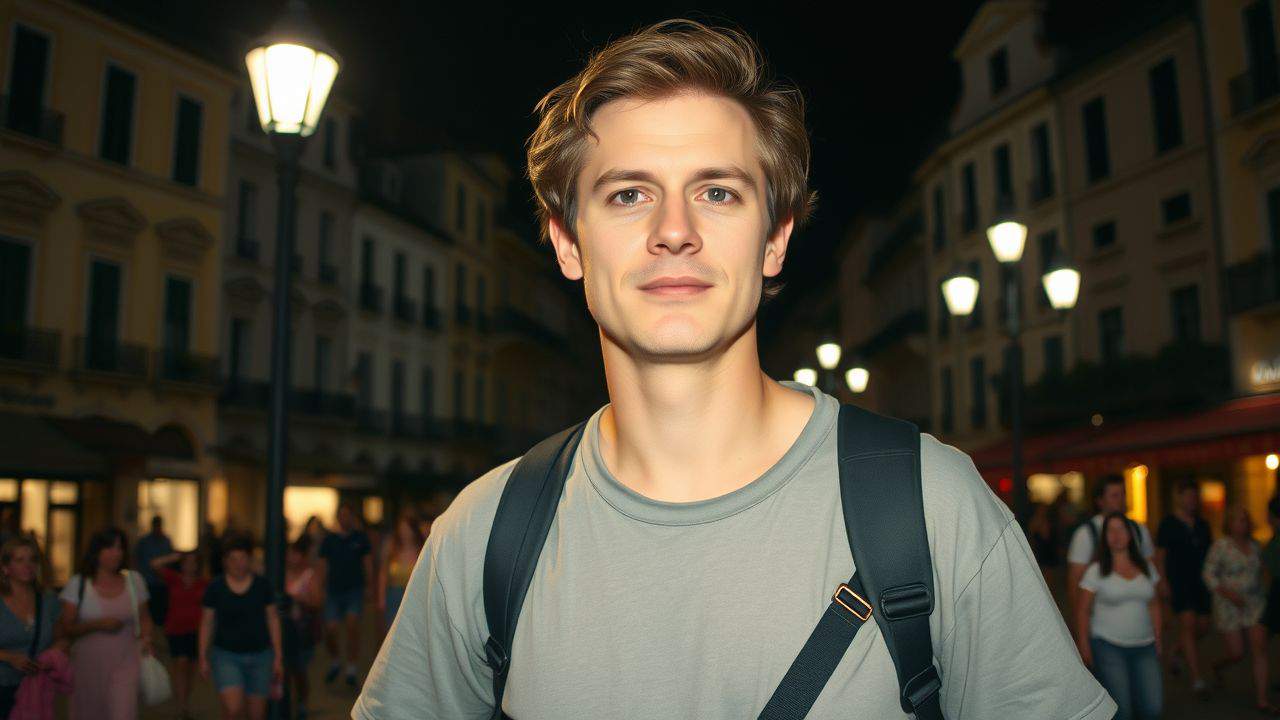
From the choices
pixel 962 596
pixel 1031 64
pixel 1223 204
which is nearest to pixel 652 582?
pixel 962 596

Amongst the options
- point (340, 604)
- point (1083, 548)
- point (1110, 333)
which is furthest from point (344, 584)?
point (1110, 333)

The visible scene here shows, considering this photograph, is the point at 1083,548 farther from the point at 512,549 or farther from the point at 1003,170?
the point at 1003,170

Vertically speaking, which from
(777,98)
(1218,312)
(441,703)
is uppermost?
(1218,312)

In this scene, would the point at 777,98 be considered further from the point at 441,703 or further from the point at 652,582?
the point at 441,703

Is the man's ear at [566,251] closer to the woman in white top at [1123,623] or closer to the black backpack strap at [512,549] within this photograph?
the black backpack strap at [512,549]

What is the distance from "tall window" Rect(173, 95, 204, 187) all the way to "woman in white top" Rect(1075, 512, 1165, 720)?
2475 cm

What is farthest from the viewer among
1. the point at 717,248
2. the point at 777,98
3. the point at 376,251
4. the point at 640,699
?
the point at 376,251

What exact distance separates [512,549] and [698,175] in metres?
0.84

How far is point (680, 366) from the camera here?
213 cm

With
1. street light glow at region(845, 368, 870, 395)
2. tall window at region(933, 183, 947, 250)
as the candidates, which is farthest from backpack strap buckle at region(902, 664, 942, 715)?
tall window at region(933, 183, 947, 250)

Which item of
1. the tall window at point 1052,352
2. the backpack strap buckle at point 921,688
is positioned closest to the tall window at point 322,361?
the tall window at point 1052,352

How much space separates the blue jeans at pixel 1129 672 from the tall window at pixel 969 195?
29638 mm

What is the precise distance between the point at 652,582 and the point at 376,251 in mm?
37276

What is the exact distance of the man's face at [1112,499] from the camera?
826 cm
